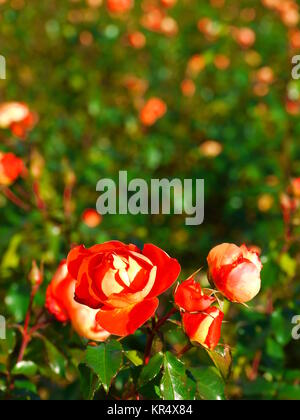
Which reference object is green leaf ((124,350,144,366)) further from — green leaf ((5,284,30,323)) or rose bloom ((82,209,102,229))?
rose bloom ((82,209,102,229))

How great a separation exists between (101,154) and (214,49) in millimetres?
891

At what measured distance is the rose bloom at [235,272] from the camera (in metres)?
0.59

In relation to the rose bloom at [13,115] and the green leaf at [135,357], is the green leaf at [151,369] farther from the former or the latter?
the rose bloom at [13,115]

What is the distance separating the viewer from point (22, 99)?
2.38 meters

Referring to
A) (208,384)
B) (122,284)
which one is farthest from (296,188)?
(122,284)

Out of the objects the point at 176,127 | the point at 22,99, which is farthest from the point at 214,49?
the point at 22,99

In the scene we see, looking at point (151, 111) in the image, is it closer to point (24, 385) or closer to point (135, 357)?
point (24, 385)

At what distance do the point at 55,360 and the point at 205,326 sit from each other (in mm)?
339

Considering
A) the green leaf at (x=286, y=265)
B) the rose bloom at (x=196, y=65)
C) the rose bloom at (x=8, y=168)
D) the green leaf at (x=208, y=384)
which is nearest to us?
the green leaf at (x=208, y=384)

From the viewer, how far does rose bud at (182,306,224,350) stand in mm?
590

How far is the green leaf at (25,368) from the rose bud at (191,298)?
0.35 metres

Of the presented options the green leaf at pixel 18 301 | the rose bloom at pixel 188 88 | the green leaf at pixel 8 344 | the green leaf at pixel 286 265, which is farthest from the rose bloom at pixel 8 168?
the rose bloom at pixel 188 88

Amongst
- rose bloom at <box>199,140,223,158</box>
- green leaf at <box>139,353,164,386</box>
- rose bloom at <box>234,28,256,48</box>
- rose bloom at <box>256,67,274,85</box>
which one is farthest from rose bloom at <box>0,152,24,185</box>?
rose bloom at <box>234,28,256,48</box>
